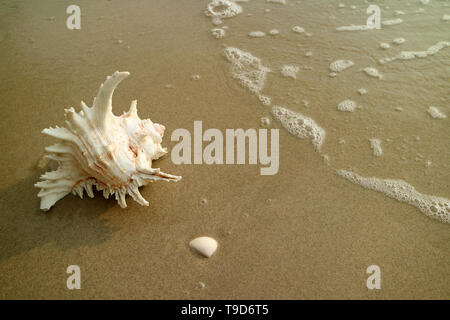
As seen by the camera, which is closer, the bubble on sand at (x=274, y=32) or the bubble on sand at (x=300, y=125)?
the bubble on sand at (x=300, y=125)

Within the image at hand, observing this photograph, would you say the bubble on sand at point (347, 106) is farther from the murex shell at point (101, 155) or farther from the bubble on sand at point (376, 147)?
the murex shell at point (101, 155)

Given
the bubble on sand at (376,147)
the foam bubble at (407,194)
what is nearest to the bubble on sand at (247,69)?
the bubble on sand at (376,147)

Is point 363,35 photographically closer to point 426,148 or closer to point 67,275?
point 426,148

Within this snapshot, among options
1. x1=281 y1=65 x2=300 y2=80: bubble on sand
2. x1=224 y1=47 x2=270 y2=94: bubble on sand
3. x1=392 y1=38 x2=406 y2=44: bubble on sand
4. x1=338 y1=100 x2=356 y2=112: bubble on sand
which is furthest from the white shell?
x1=392 y1=38 x2=406 y2=44: bubble on sand

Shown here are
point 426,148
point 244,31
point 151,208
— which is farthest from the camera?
point 244,31

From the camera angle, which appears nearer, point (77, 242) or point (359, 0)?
point (77, 242)

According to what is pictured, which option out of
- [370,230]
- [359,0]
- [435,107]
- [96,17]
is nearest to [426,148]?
[435,107]
